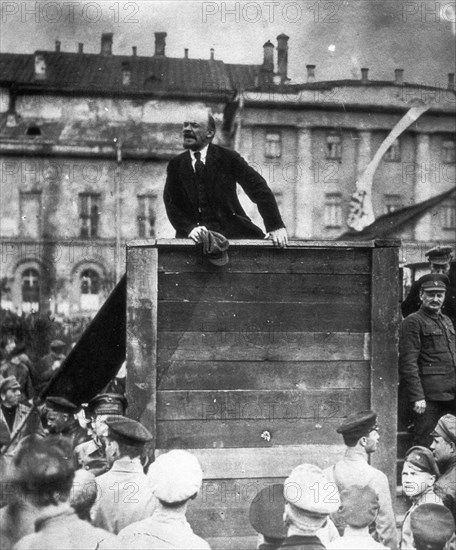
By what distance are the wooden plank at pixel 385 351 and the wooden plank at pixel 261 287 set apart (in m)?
0.10

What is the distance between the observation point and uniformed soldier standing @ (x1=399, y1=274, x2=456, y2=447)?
16.7 ft

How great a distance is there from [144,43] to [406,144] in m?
11.0

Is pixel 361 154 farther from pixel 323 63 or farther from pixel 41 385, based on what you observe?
pixel 41 385

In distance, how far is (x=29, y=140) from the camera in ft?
86.1

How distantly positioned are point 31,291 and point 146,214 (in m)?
5.59

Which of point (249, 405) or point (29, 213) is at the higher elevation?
point (29, 213)

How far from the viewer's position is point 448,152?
26734 millimetres

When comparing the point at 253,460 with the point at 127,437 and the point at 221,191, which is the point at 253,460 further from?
the point at 221,191

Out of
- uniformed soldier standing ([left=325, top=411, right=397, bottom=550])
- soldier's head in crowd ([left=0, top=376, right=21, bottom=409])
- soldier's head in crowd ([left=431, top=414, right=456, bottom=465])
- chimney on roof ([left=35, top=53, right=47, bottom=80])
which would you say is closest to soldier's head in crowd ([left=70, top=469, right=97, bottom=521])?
uniformed soldier standing ([left=325, top=411, right=397, bottom=550])

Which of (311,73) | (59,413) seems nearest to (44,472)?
(59,413)

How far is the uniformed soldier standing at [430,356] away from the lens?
5082mm

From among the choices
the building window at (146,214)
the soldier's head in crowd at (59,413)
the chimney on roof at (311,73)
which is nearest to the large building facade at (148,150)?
the building window at (146,214)

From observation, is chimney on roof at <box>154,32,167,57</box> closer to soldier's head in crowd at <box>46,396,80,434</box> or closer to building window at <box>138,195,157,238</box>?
building window at <box>138,195,157,238</box>

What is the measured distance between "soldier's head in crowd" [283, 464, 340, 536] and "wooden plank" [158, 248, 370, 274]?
1425 millimetres
